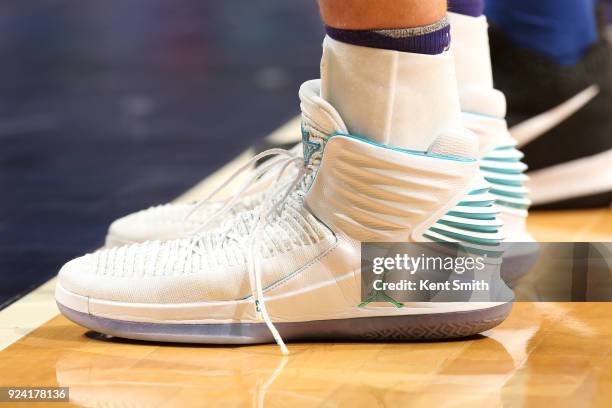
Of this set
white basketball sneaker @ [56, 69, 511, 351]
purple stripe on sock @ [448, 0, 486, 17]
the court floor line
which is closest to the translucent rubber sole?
white basketball sneaker @ [56, 69, 511, 351]

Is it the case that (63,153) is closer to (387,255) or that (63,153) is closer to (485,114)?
(485,114)

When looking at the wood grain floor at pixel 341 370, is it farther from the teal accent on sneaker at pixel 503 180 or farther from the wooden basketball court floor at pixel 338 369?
the teal accent on sneaker at pixel 503 180

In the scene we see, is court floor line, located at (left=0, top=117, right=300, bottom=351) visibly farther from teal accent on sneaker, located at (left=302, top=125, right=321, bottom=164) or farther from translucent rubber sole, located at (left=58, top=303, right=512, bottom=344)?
teal accent on sneaker, located at (left=302, top=125, right=321, bottom=164)

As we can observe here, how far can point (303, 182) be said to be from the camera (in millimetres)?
1343

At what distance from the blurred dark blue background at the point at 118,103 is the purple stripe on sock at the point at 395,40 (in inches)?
24.3

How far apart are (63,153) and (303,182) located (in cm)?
133

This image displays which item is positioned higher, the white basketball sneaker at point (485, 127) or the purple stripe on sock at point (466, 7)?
the purple stripe on sock at point (466, 7)

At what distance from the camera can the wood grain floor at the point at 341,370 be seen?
3.70 feet

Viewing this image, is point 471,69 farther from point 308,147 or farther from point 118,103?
point 118,103

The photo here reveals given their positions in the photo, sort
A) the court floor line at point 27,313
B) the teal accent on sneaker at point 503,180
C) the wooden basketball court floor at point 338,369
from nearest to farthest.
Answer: the wooden basketball court floor at point 338,369 < the court floor line at point 27,313 < the teal accent on sneaker at point 503,180

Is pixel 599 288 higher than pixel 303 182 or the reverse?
the reverse

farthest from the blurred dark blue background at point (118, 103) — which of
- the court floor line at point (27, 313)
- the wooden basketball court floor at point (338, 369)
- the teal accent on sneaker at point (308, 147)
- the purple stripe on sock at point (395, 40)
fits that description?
the purple stripe on sock at point (395, 40)

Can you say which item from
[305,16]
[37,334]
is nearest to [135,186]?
[37,334]

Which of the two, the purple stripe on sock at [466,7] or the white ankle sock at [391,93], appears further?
the purple stripe on sock at [466,7]
